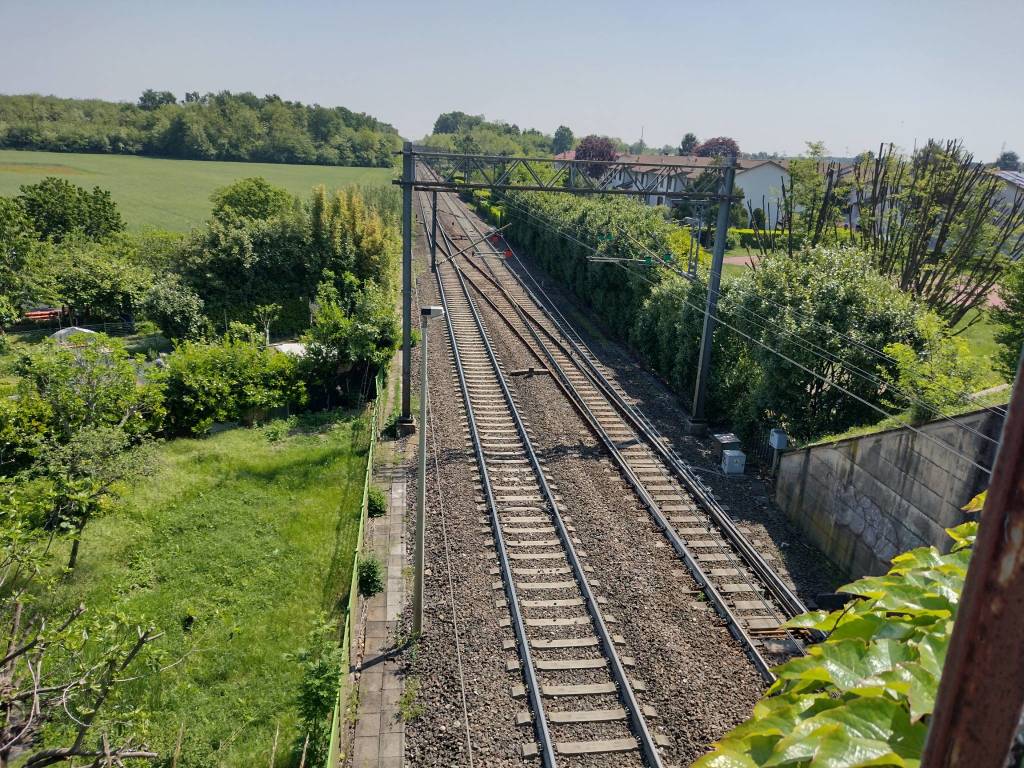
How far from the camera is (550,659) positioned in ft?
36.4

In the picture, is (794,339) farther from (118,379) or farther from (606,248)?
(118,379)

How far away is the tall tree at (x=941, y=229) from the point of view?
964 inches

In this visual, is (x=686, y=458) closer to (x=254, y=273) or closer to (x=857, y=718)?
(x=857, y=718)

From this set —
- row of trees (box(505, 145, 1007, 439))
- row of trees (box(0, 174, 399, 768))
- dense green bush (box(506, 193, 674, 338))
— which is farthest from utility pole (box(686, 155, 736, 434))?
row of trees (box(0, 174, 399, 768))

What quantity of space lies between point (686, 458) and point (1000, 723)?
17.5 m

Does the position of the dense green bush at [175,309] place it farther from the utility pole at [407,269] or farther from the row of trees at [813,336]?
the row of trees at [813,336]

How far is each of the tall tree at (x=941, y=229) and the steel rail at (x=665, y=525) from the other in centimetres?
1222

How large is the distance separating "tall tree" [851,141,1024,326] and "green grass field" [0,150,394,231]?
53.9 metres

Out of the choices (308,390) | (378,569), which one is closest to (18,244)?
(308,390)

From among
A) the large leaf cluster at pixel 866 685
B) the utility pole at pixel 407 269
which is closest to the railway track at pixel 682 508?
the utility pole at pixel 407 269

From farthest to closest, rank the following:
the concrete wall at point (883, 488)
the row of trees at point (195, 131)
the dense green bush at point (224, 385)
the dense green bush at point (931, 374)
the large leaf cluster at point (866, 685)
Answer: the row of trees at point (195, 131), the dense green bush at point (224, 385), the dense green bush at point (931, 374), the concrete wall at point (883, 488), the large leaf cluster at point (866, 685)

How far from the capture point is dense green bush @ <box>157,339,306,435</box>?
64.8 ft

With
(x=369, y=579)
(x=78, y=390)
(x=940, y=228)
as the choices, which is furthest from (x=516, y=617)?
(x=940, y=228)

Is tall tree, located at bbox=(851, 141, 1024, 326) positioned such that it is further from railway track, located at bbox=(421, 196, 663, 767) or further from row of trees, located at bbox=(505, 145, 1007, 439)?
railway track, located at bbox=(421, 196, 663, 767)
